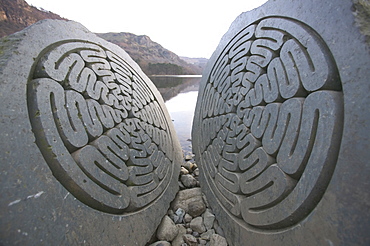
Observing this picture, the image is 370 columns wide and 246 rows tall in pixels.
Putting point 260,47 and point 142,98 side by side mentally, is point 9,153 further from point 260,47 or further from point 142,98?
point 260,47

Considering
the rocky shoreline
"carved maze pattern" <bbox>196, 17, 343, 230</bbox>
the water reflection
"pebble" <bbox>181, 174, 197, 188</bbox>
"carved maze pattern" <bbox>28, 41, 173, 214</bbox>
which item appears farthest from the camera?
the water reflection

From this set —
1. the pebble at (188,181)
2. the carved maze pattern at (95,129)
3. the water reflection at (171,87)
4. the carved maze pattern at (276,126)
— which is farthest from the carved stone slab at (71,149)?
the water reflection at (171,87)

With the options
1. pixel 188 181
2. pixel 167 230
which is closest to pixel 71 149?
pixel 167 230

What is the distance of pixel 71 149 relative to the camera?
1.23m

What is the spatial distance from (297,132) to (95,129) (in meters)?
1.26

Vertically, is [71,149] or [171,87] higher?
[71,149]

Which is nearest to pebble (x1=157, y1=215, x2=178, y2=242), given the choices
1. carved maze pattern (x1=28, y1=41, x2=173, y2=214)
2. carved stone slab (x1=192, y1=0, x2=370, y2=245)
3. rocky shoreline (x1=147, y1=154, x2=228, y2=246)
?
rocky shoreline (x1=147, y1=154, x2=228, y2=246)

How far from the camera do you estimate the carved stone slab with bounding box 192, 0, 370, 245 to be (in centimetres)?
89

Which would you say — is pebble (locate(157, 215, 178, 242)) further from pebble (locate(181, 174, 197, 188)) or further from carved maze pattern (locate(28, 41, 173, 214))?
pebble (locate(181, 174, 197, 188))

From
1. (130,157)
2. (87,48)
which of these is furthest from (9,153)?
(87,48)

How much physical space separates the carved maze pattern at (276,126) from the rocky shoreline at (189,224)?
0.22 metres

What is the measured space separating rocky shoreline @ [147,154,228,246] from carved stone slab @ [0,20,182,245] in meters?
0.12

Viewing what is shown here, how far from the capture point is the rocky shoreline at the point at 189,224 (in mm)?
1684

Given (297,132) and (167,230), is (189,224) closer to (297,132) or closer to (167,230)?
(167,230)
